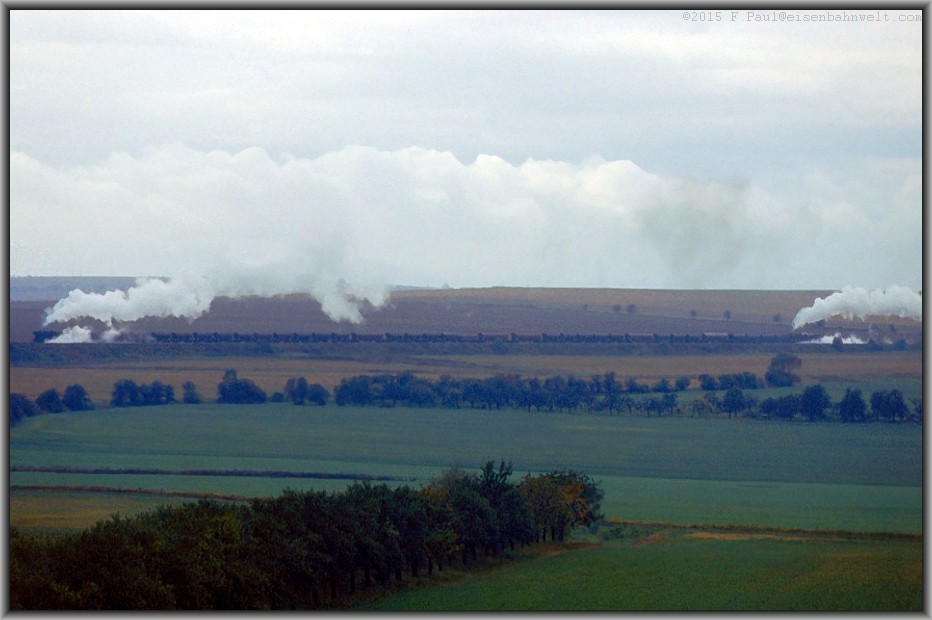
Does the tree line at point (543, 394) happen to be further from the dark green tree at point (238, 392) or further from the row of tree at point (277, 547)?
the row of tree at point (277, 547)

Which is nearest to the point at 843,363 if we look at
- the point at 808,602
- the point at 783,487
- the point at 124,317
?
the point at 783,487

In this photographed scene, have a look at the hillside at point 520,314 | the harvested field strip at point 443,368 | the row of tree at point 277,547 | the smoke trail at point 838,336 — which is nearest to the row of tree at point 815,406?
the harvested field strip at point 443,368

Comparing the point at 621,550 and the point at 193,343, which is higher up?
the point at 193,343

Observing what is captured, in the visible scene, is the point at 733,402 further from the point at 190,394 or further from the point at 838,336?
the point at 190,394

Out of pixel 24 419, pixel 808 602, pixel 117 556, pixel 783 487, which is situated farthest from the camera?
pixel 24 419

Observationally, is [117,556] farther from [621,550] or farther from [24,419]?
[24,419]

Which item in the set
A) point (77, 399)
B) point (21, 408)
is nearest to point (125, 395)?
point (77, 399)
